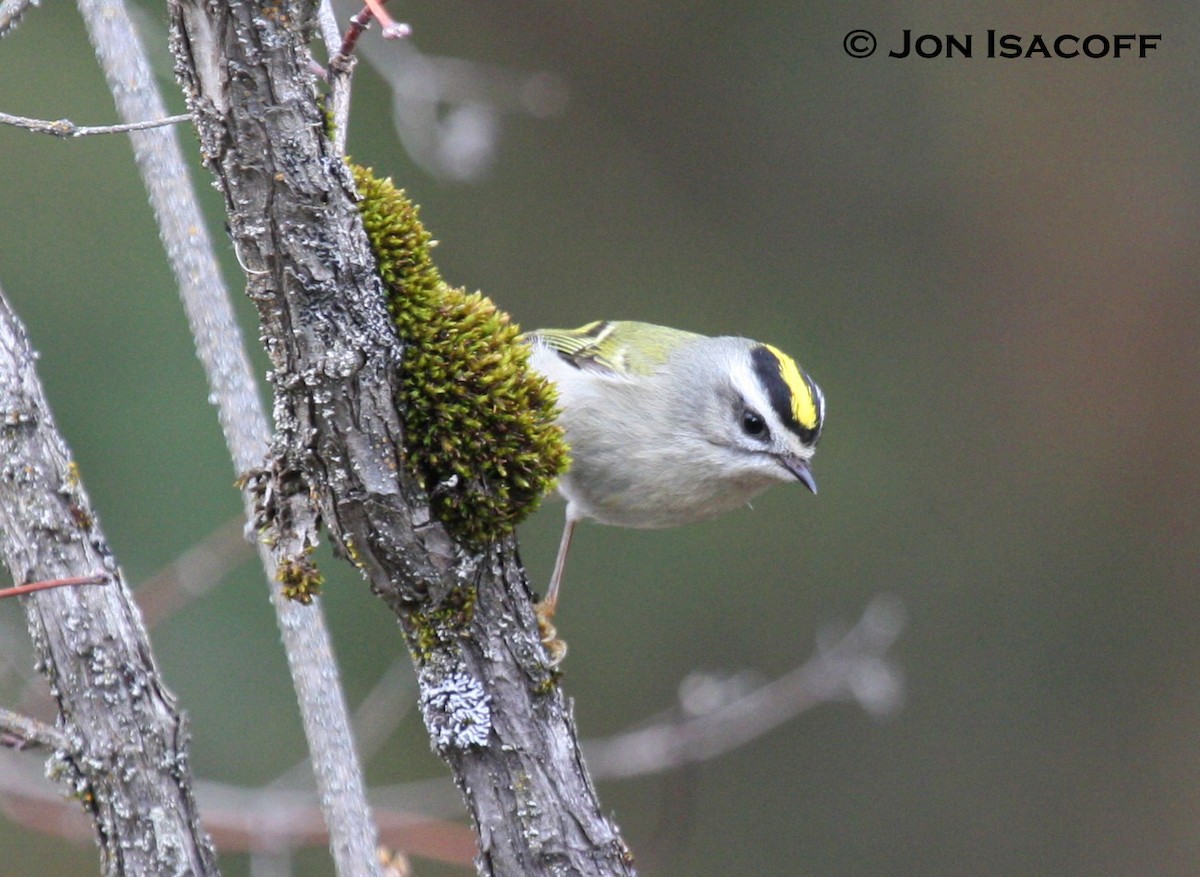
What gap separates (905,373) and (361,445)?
6460mm

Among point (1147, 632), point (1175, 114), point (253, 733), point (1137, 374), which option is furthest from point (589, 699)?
point (1175, 114)

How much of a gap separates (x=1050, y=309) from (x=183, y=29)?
7273 mm

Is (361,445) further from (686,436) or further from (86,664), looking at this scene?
(686,436)

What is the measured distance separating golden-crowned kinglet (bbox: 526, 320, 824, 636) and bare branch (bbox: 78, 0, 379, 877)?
45.0 inches

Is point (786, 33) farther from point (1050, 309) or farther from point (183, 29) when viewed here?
point (183, 29)

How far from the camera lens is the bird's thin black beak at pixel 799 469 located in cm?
384

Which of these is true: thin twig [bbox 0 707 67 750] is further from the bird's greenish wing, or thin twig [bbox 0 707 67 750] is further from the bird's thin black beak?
the bird's greenish wing

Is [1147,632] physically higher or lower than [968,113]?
lower

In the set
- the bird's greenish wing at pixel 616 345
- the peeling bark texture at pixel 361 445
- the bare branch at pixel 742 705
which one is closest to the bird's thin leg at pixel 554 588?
the bird's greenish wing at pixel 616 345

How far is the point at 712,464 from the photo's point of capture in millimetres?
3953

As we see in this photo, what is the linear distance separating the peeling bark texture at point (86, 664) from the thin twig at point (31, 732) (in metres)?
0.02

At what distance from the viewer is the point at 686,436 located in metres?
4.00

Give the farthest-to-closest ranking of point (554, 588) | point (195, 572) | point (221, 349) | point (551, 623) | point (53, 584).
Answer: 1. point (554, 588)
2. point (195, 572)
3. point (551, 623)
4. point (221, 349)
5. point (53, 584)

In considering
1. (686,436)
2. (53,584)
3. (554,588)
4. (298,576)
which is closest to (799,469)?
(686,436)
